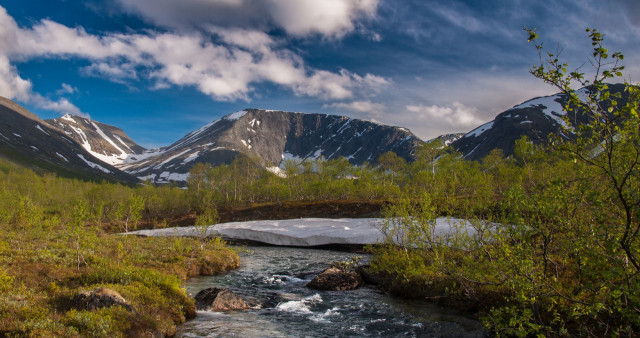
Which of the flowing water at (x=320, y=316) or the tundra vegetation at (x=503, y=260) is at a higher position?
the tundra vegetation at (x=503, y=260)

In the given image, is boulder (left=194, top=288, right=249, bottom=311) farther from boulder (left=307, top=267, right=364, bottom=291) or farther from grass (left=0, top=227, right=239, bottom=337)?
boulder (left=307, top=267, right=364, bottom=291)

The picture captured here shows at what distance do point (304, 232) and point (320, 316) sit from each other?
161ft

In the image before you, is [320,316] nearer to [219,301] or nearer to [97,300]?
[219,301]

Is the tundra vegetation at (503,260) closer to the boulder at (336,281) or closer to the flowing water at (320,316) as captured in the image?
the flowing water at (320,316)

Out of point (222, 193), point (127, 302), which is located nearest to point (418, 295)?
point (127, 302)

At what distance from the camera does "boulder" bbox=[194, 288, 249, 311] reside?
22641 mm

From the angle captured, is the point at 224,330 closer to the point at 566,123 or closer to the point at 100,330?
the point at 100,330

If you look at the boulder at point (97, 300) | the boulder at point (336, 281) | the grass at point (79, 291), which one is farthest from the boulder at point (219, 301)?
the boulder at point (336, 281)

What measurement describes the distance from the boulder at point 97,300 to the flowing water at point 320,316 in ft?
11.8

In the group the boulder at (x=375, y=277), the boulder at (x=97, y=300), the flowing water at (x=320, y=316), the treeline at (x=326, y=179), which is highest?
the treeline at (x=326, y=179)

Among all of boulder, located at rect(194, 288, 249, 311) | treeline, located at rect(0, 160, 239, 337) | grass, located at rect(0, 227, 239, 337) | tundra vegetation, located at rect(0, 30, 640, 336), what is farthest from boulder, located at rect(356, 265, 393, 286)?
grass, located at rect(0, 227, 239, 337)

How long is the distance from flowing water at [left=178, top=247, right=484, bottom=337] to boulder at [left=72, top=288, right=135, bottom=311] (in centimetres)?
360

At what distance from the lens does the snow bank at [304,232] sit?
62.9 m

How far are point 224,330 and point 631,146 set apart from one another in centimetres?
1874
